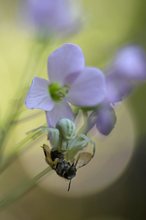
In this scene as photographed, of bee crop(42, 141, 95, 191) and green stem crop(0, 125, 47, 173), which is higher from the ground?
green stem crop(0, 125, 47, 173)

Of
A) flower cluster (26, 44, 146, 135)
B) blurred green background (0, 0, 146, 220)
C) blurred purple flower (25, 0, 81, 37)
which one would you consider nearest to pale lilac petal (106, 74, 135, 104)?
flower cluster (26, 44, 146, 135)

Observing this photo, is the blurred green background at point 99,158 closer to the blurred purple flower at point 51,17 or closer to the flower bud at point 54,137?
the blurred purple flower at point 51,17

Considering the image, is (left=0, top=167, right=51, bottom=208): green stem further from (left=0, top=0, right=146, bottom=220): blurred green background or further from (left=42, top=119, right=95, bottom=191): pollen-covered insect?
(left=0, top=0, right=146, bottom=220): blurred green background

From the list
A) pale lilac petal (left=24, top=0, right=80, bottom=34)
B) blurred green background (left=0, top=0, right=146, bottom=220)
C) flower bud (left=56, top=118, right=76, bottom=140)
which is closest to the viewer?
flower bud (left=56, top=118, right=76, bottom=140)

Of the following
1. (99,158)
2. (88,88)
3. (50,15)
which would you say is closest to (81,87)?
(88,88)

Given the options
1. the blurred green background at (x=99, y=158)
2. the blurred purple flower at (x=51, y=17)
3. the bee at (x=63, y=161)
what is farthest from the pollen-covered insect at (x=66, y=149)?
the blurred green background at (x=99, y=158)

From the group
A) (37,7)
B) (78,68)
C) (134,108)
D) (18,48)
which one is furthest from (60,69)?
(134,108)

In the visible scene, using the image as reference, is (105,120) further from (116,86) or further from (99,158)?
(99,158)

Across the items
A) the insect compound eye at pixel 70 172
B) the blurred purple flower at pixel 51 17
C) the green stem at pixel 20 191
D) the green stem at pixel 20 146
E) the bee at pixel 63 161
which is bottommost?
the green stem at pixel 20 191
